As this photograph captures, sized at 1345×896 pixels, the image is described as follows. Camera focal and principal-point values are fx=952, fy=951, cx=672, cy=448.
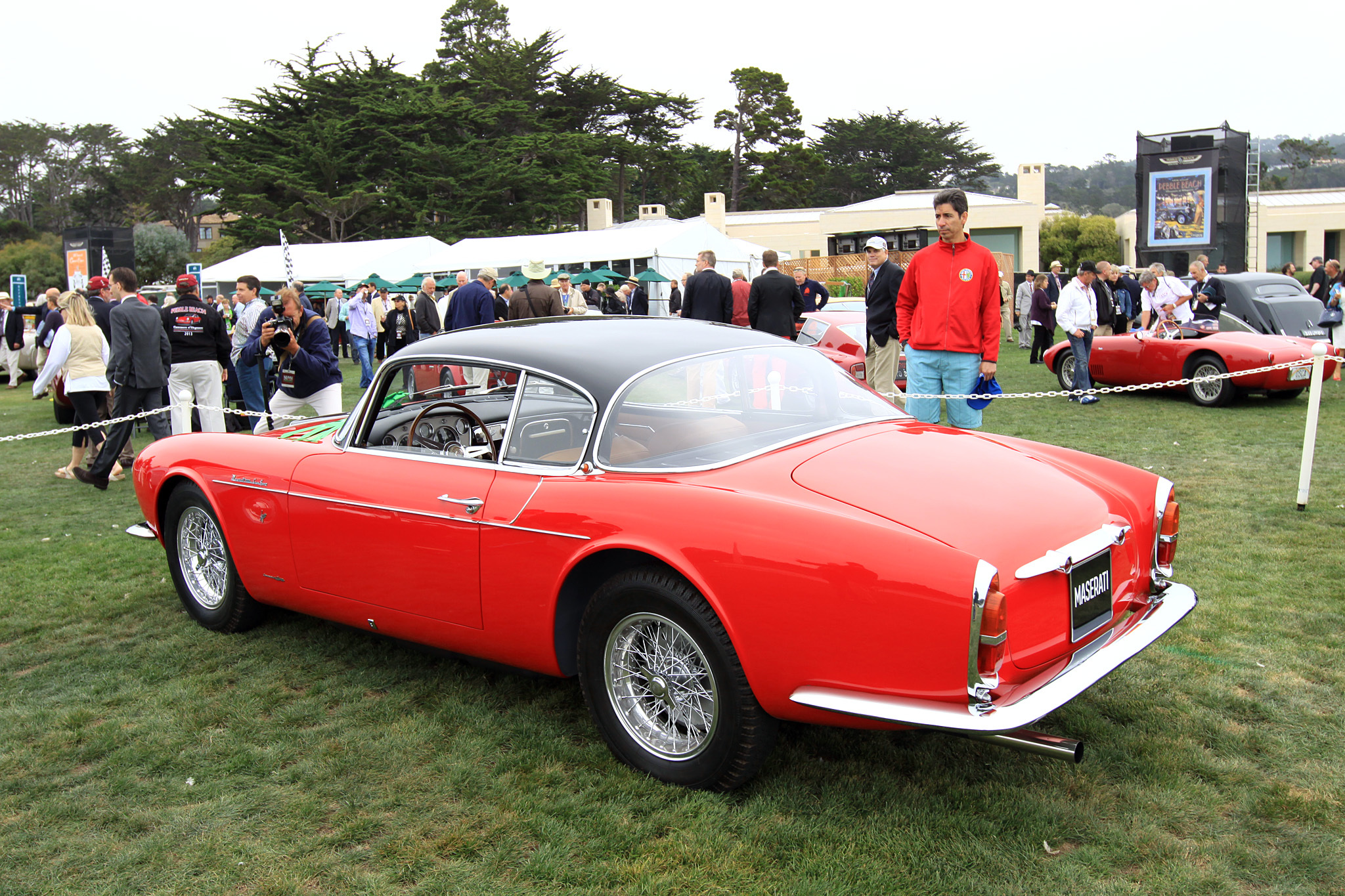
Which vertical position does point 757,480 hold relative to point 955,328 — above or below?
below

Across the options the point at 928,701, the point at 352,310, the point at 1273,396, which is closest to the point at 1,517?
the point at 928,701

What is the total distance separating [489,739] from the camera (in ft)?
11.5

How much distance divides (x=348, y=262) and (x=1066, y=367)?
25.4 m

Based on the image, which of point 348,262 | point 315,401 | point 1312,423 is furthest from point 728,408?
point 348,262

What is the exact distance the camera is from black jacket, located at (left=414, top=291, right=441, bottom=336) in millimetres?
14984

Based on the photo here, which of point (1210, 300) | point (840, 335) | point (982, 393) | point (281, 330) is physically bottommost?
point (982, 393)

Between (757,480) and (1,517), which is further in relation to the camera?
(1,517)

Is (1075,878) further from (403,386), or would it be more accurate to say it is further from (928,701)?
(403,386)

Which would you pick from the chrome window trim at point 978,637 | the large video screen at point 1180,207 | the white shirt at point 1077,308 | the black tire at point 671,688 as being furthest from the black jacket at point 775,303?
the large video screen at point 1180,207

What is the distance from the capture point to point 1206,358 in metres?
11.2

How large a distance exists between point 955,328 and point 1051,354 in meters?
8.49

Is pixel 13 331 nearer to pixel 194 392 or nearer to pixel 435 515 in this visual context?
pixel 194 392

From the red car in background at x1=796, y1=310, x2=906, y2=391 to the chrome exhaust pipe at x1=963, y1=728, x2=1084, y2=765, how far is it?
898cm

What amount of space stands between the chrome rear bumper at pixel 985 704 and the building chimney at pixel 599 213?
56.9 m
